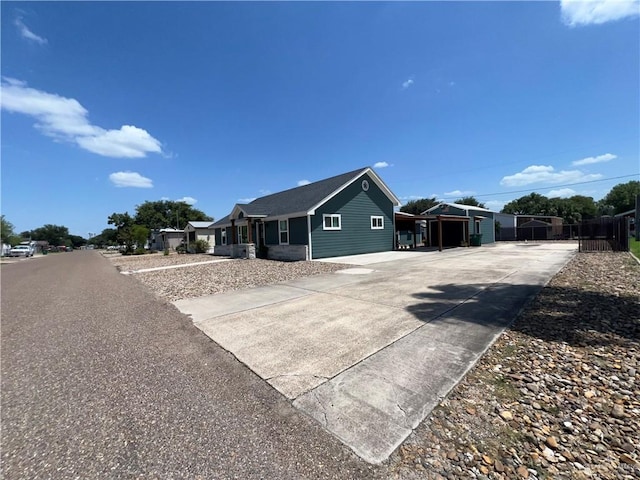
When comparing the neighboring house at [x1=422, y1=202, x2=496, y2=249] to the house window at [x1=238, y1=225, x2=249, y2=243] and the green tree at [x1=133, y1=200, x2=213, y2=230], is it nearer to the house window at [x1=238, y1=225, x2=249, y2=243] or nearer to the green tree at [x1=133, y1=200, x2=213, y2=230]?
the house window at [x1=238, y1=225, x2=249, y2=243]

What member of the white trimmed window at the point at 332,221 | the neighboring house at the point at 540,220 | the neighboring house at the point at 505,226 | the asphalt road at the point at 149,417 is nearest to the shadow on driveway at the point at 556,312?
the asphalt road at the point at 149,417

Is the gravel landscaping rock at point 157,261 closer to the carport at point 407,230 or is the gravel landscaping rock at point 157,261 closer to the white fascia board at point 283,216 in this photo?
the white fascia board at point 283,216

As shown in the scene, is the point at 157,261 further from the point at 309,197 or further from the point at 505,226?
the point at 505,226

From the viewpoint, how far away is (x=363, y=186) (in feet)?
59.4

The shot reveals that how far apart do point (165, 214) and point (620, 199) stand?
345 ft

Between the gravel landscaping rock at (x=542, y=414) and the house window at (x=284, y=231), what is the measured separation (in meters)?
13.9

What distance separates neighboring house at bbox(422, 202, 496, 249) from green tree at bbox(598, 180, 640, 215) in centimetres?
5785

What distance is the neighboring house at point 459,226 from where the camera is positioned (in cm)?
2325

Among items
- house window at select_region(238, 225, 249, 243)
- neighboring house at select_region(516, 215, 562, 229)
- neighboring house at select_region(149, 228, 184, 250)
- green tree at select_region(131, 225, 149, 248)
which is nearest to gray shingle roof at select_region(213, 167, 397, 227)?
house window at select_region(238, 225, 249, 243)

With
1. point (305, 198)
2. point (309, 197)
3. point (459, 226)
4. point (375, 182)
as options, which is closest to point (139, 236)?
point (305, 198)

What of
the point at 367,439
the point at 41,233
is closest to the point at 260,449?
the point at 367,439

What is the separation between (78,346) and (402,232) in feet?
82.6

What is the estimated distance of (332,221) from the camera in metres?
16.5

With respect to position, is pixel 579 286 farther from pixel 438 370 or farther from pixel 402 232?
pixel 402 232
